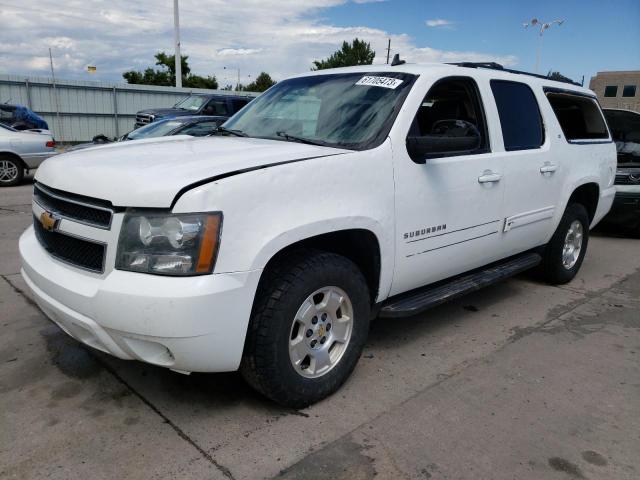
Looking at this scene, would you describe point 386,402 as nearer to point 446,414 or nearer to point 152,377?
point 446,414

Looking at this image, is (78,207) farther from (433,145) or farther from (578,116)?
(578,116)

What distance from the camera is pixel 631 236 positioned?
7.91 meters

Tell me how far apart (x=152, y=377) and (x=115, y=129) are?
20.4 metres

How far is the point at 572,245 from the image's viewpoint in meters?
5.34

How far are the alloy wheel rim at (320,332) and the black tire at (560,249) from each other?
2840 millimetres

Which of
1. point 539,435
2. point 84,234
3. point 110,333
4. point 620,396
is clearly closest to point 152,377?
point 110,333

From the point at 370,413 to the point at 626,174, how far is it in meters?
6.19

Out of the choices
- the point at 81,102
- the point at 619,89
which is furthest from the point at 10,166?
the point at 619,89

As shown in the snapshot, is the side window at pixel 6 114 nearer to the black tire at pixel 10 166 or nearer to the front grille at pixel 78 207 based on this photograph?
the black tire at pixel 10 166

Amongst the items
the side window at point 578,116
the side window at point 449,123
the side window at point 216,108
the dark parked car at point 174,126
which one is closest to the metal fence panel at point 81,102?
the side window at point 216,108

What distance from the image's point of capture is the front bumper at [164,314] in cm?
231

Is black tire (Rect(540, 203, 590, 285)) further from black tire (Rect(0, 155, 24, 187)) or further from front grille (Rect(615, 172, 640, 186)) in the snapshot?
black tire (Rect(0, 155, 24, 187))

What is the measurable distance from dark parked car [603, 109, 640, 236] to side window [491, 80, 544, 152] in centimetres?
371

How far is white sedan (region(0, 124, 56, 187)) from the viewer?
10.7 metres
